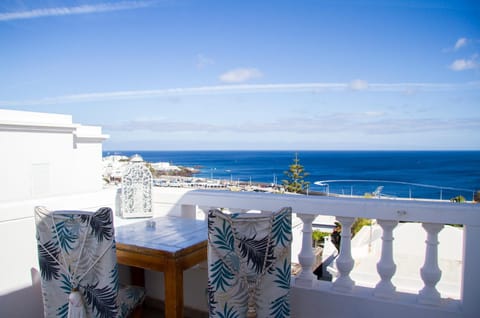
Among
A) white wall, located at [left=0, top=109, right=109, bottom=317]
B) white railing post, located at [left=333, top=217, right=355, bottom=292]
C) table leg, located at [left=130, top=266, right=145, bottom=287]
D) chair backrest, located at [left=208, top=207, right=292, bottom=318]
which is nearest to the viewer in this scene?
chair backrest, located at [left=208, top=207, right=292, bottom=318]

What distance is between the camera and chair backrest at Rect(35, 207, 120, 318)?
5.26 ft

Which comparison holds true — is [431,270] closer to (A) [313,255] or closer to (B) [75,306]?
(A) [313,255]

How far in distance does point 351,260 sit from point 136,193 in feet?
5.15

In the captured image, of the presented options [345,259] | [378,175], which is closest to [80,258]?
[345,259]

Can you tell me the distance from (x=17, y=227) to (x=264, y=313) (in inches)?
61.7

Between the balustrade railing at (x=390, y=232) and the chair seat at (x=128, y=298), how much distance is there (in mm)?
838

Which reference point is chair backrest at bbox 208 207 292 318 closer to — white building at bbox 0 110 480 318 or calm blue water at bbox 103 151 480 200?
white building at bbox 0 110 480 318

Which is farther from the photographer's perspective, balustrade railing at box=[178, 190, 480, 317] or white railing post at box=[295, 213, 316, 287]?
white railing post at box=[295, 213, 316, 287]

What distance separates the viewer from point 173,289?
1.79 metres

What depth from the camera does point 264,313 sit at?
1.60 meters

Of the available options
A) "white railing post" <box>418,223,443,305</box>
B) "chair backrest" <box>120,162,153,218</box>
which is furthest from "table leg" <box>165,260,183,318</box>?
"white railing post" <box>418,223,443,305</box>

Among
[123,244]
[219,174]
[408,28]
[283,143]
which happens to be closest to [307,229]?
[123,244]

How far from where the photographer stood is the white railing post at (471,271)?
1.77m

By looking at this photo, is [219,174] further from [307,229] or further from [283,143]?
[307,229]
